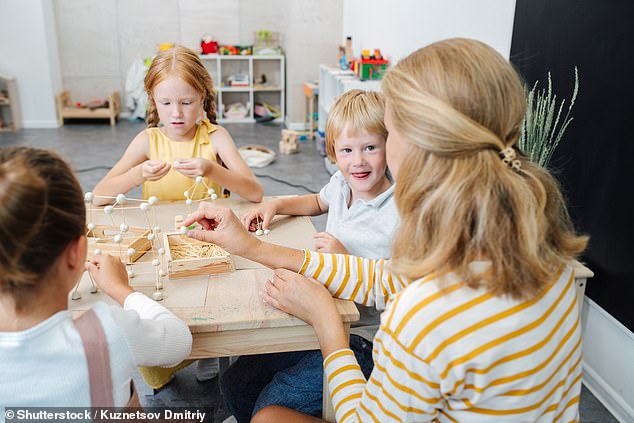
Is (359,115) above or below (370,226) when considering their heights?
above

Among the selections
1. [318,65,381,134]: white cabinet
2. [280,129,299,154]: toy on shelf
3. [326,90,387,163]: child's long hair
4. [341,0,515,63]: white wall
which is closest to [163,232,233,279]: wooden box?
[326,90,387,163]: child's long hair

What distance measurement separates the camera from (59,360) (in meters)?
0.87

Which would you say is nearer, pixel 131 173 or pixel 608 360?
pixel 131 173

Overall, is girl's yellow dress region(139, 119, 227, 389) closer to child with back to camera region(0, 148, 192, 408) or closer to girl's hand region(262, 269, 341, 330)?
girl's hand region(262, 269, 341, 330)

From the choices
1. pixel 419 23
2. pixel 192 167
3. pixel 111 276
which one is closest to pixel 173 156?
pixel 192 167

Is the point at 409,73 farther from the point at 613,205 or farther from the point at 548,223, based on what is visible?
the point at 613,205

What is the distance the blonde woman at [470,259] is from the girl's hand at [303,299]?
27 cm

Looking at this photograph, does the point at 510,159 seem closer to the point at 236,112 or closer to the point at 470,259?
the point at 470,259

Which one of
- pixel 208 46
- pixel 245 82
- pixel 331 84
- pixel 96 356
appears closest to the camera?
pixel 96 356

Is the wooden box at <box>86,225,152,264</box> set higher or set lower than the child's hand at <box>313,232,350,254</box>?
lower

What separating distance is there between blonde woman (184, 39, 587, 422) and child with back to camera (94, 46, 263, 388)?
3.51 feet

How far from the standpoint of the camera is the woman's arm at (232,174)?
181cm

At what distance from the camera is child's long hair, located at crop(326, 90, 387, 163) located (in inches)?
58.2

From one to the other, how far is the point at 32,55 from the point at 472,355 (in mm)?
6425
